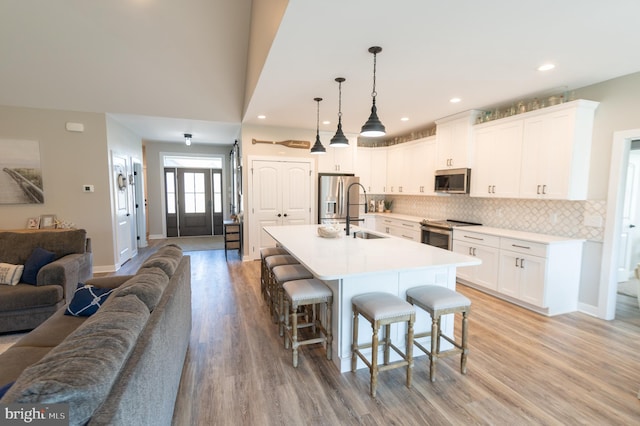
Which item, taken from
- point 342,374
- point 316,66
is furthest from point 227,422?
point 316,66

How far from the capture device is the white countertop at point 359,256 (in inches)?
82.4

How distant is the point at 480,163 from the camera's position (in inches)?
171

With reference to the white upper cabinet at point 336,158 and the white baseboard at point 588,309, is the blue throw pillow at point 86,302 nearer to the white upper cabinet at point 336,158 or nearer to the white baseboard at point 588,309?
the white upper cabinet at point 336,158

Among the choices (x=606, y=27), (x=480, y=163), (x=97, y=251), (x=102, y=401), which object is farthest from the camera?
(x=97, y=251)

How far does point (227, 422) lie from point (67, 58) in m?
4.88

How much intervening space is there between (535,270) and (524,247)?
28cm

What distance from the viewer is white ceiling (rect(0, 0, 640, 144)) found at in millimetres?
2111

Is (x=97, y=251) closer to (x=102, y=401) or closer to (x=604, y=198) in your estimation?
(x=102, y=401)

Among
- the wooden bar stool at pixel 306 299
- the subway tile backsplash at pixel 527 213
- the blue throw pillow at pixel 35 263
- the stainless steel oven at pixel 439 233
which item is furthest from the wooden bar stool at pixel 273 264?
the subway tile backsplash at pixel 527 213

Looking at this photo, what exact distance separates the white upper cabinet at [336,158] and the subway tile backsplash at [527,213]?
1.74 metres

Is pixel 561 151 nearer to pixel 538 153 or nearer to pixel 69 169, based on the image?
pixel 538 153

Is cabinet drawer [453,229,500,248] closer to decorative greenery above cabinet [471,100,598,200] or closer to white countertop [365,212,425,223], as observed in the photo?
decorative greenery above cabinet [471,100,598,200]

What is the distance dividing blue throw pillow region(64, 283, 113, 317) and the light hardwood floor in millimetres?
843

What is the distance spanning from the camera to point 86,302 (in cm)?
219
